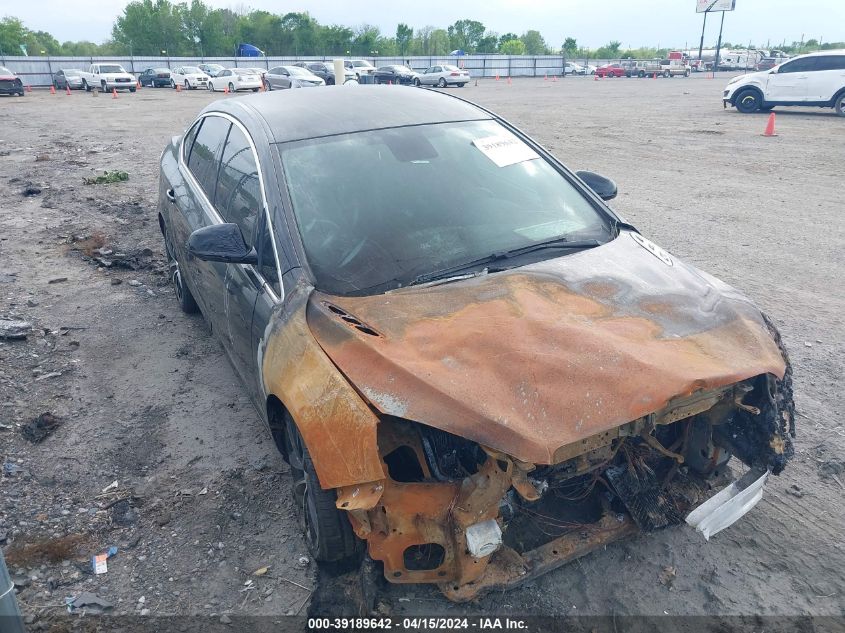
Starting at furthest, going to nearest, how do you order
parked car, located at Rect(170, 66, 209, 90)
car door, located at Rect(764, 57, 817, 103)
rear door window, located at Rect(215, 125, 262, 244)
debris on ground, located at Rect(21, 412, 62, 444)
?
parked car, located at Rect(170, 66, 209, 90) → car door, located at Rect(764, 57, 817, 103) → debris on ground, located at Rect(21, 412, 62, 444) → rear door window, located at Rect(215, 125, 262, 244)

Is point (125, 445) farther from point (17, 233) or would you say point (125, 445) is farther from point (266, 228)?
point (17, 233)

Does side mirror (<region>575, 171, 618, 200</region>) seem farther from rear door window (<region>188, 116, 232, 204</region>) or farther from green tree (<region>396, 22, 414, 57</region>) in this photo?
green tree (<region>396, 22, 414, 57</region>)

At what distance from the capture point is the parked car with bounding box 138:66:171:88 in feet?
130

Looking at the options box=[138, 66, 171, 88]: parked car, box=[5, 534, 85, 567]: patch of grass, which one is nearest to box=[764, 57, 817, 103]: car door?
box=[5, 534, 85, 567]: patch of grass

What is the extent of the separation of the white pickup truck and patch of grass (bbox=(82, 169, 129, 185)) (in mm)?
27296

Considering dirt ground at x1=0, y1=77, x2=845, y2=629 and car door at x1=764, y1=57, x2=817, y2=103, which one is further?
car door at x1=764, y1=57, x2=817, y2=103

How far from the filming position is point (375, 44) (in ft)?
248

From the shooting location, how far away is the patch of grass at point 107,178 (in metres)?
10.2

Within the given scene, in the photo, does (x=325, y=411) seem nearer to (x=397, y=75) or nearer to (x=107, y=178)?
(x=107, y=178)

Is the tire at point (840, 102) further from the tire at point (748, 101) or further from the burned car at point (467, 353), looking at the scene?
the burned car at point (467, 353)

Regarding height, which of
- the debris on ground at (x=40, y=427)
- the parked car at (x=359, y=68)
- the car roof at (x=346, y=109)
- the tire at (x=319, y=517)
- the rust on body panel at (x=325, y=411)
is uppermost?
the parked car at (x=359, y=68)

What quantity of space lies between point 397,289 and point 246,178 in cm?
124

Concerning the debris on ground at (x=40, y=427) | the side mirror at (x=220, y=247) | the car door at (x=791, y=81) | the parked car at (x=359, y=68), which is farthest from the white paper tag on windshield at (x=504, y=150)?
the parked car at (x=359, y=68)

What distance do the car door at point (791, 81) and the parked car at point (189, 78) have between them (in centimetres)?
3068
